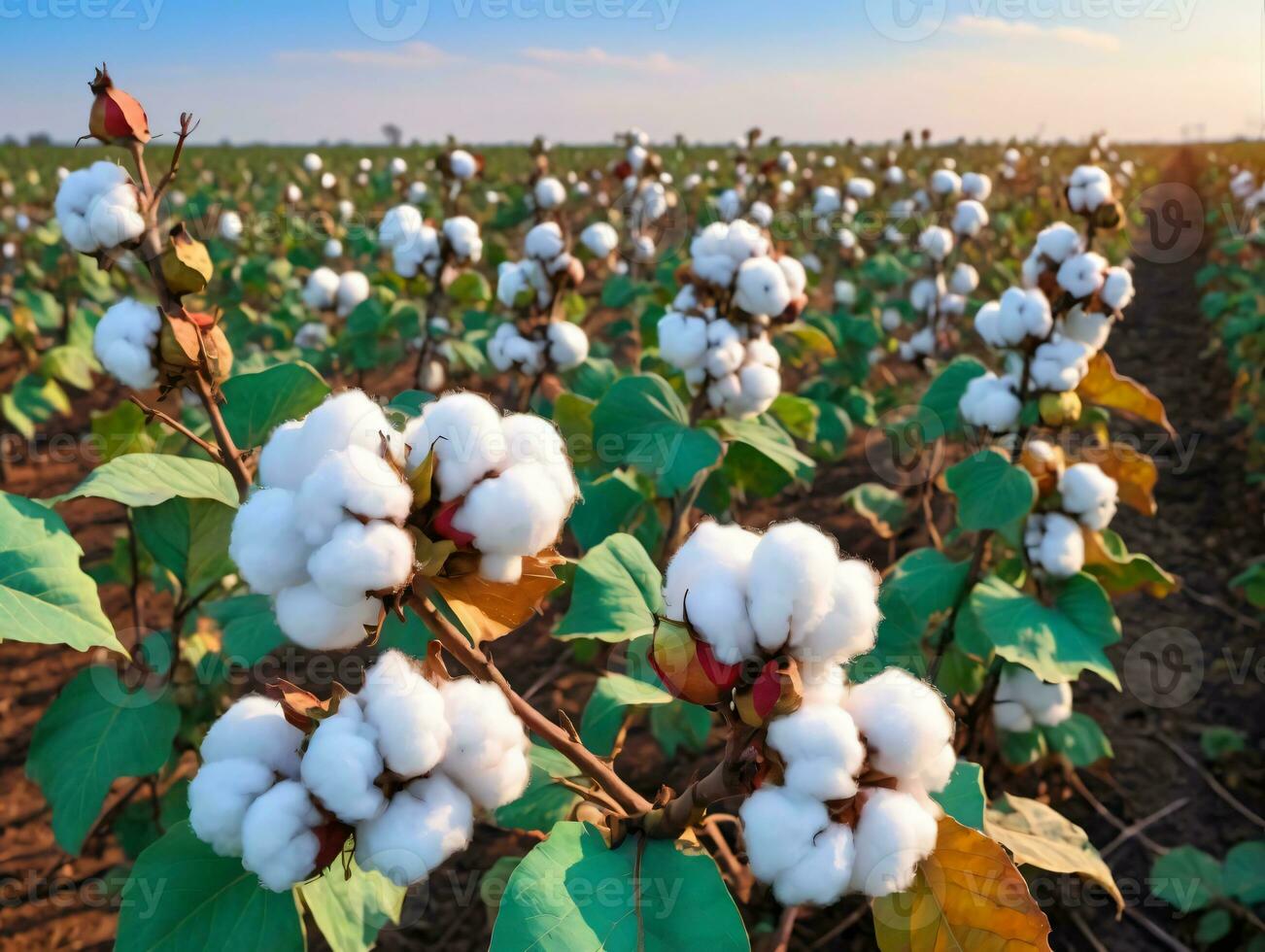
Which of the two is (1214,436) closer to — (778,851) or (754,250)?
(754,250)

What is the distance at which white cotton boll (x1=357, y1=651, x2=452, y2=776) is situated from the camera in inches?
37.7

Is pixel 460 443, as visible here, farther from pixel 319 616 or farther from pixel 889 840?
pixel 889 840

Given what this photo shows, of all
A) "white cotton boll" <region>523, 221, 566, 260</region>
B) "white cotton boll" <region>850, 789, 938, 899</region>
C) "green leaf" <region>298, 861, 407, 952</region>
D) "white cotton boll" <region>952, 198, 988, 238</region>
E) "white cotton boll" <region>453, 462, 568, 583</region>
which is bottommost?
"green leaf" <region>298, 861, 407, 952</region>

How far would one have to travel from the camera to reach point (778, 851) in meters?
0.94

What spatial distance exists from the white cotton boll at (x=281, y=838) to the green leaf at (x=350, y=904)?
31 centimetres

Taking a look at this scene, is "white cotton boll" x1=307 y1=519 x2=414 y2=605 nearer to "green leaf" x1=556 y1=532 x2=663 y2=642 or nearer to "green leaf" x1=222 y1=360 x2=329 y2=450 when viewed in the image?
"green leaf" x1=556 y1=532 x2=663 y2=642

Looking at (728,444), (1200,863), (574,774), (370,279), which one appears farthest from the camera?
(370,279)

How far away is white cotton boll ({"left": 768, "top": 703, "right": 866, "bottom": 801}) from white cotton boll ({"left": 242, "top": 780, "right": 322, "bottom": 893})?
53 cm

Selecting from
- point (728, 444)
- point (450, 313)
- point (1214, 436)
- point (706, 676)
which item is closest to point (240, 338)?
point (450, 313)

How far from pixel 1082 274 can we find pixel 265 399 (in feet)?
7.04

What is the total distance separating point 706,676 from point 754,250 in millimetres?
2190

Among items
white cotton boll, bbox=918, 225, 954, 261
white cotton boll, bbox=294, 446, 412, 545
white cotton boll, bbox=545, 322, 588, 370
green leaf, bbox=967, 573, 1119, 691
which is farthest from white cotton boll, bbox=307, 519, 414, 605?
white cotton boll, bbox=918, 225, 954, 261

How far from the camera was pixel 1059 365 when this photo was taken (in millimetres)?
2510

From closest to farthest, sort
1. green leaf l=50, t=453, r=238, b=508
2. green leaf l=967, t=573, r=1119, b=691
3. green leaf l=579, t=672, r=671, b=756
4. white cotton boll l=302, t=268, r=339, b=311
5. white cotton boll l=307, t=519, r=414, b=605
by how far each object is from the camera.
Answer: white cotton boll l=307, t=519, r=414, b=605, green leaf l=50, t=453, r=238, b=508, green leaf l=579, t=672, r=671, b=756, green leaf l=967, t=573, r=1119, b=691, white cotton boll l=302, t=268, r=339, b=311
